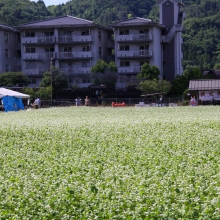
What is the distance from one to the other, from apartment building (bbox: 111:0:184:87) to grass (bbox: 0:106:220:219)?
58316mm

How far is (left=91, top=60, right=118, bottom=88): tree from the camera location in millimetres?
75062

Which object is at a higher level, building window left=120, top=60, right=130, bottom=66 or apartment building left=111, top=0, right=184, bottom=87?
apartment building left=111, top=0, right=184, bottom=87

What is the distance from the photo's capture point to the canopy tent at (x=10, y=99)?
54456mm

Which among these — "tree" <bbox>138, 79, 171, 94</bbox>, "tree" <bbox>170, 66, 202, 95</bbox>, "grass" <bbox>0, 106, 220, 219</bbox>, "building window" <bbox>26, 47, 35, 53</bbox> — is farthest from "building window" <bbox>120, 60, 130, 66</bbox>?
"grass" <bbox>0, 106, 220, 219</bbox>

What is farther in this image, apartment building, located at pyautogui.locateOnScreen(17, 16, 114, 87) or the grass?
apartment building, located at pyautogui.locateOnScreen(17, 16, 114, 87)

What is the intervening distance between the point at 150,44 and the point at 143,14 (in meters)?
59.5

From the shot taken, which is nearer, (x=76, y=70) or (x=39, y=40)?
(x=76, y=70)

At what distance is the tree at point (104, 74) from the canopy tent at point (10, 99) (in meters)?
18.0

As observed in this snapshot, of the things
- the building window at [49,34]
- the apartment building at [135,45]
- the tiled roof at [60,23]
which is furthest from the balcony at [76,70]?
the tiled roof at [60,23]

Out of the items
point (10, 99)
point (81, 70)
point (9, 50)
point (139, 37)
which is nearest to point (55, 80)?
point (81, 70)

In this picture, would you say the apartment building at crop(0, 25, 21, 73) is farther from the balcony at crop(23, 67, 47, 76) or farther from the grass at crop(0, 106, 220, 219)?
the grass at crop(0, 106, 220, 219)

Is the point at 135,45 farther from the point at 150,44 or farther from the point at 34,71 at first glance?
the point at 34,71

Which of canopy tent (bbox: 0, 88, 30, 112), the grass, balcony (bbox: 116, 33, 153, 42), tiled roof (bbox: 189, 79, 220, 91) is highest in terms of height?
balcony (bbox: 116, 33, 153, 42)

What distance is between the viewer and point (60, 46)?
82.9m
